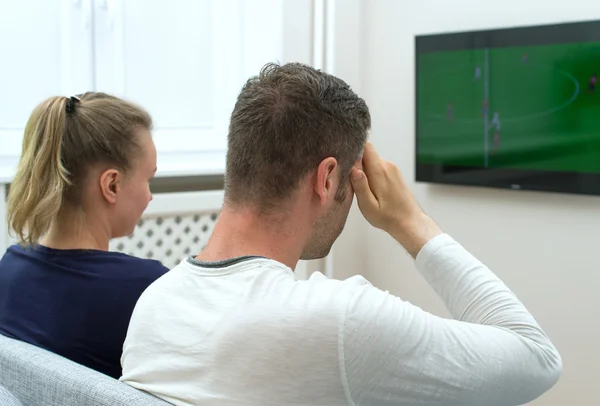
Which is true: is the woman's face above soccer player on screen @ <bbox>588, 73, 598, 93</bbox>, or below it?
below

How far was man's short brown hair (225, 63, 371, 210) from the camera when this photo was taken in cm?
131

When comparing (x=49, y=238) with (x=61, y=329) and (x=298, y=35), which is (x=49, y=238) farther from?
(x=298, y=35)

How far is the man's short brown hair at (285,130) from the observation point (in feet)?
4.30

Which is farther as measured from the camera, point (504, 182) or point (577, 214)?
point (504, 182)

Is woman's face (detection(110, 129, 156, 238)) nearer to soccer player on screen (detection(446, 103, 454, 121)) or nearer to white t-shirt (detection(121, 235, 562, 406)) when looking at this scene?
white t-shirt (detection(121, 235, 562, 406))

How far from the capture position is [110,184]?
2053mm

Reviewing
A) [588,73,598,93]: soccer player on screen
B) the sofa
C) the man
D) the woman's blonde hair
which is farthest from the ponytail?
[588,73,598,93]: soccer player on screen

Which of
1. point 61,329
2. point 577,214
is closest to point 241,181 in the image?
point 61,329

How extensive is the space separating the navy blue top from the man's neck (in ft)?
1.74

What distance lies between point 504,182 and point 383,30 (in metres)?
1.13

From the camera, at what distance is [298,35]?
4234mm

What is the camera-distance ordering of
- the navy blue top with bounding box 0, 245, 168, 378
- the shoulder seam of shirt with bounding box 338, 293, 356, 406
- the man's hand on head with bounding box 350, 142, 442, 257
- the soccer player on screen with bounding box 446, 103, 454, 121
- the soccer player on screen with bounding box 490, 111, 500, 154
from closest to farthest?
the shoulder seam of shirt with bounding box 338, 293, 356, 406, the man's hand on head with bounding box 350, 142, 442, 257, the navy blue top with bounding box 0, 245, 168, 378, the soccer player on screen with bounding box 490, 111, 500, 154, the soccer player on screen with bounding box 446, 103, 454, 121

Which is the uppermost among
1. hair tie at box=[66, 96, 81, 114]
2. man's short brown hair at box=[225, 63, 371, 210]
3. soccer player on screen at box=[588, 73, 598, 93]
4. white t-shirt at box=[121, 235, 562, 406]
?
soccer player on screen at box=[588, 73, 598, 93]

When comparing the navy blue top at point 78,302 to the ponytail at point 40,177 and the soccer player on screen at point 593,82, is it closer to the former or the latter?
the ponytail at point 40,177
